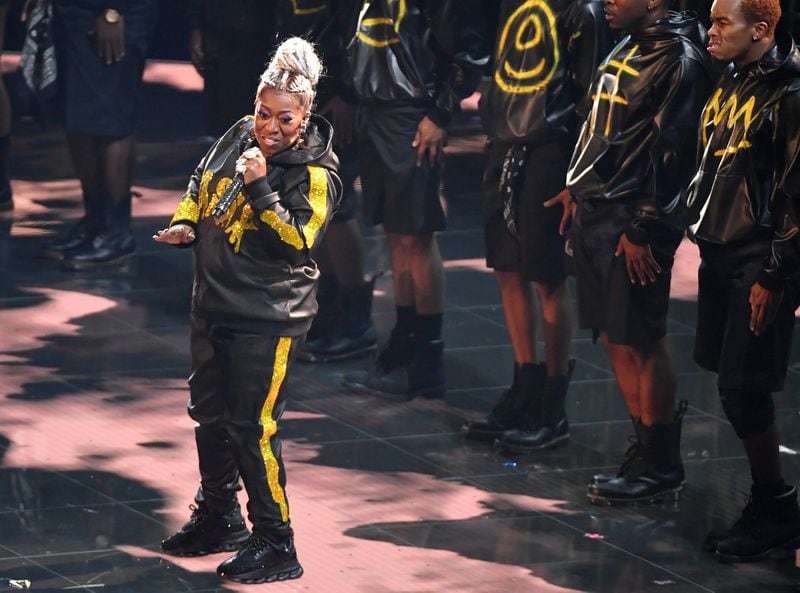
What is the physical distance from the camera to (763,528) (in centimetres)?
673

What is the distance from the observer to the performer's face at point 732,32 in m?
6.46

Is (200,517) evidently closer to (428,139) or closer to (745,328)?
(745,328)

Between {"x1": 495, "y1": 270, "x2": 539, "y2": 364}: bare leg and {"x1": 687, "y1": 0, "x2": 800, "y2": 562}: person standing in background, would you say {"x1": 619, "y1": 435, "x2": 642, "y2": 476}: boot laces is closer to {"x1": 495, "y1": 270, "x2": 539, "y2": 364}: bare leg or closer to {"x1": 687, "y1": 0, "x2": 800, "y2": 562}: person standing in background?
{"x1": 687, "y1": 0, "x2": 800, "y2": 562}: person standing in background

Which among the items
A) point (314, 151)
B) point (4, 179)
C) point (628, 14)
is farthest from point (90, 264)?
point (314, 151)

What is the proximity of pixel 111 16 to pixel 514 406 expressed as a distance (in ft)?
12.1

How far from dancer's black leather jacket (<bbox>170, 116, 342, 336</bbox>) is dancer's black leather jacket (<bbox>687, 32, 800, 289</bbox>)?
1.38 metres

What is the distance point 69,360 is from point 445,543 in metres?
2.74

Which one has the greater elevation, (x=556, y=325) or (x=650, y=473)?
(x=556, y=325)

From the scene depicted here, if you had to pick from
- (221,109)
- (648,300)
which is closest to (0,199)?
(221,109)

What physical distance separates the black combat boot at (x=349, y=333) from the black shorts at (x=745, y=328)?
281 cm

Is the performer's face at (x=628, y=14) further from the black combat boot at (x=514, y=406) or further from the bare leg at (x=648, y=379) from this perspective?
the black combat boot at (x=514, y=406)

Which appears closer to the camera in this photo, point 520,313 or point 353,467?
point 353,467

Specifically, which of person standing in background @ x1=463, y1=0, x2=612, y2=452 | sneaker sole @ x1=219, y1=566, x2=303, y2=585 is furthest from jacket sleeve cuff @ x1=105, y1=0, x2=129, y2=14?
sneaker sole @ x1=219, y1=566, x2=303, y2=585

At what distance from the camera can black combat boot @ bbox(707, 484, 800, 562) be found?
6678 millimetres
